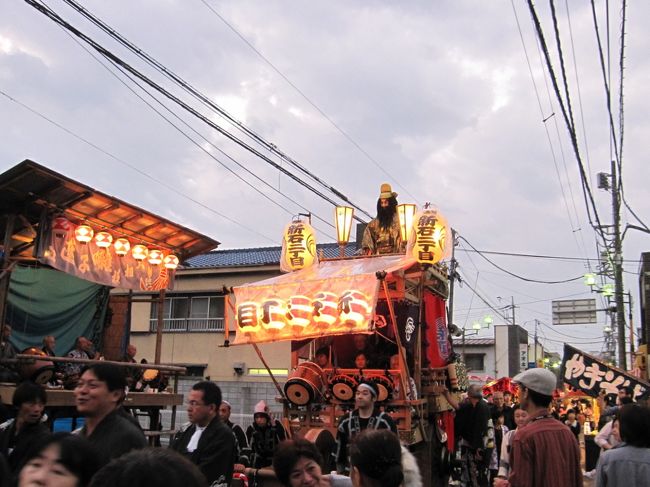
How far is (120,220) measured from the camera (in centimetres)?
1260

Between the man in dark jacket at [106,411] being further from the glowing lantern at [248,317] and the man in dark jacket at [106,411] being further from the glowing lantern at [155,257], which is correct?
the glowing lantern at [155,257]

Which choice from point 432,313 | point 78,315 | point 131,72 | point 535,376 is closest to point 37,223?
point 131,72

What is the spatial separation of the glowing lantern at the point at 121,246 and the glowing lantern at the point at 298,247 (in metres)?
3.36

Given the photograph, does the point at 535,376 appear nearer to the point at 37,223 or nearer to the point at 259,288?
the point at 259,288

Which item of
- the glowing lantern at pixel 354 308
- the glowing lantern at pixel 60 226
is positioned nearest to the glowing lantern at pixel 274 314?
the glowing lantern at pixel 354 308

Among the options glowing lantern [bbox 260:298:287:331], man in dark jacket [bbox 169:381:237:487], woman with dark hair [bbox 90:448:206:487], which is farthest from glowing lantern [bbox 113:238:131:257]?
woman with dark hair [bbox 90:448:206:487]

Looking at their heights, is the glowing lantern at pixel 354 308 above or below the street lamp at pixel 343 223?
below

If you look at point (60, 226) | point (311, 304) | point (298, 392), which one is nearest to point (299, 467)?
point (311, 304)

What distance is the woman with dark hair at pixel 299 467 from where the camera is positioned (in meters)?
3.79

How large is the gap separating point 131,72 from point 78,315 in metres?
6.74

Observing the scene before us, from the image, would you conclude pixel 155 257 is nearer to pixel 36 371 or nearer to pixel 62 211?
pixel 62 211

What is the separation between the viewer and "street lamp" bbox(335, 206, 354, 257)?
44.5 ft

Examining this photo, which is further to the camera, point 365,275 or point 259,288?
point 259,288

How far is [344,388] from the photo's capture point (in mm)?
10414
